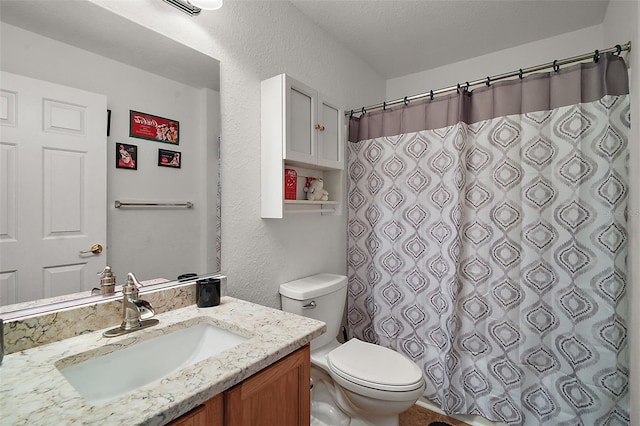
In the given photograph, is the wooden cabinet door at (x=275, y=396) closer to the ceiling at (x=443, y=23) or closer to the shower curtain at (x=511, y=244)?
the shower curtain at (x=511, y=244)

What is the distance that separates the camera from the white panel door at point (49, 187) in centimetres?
80

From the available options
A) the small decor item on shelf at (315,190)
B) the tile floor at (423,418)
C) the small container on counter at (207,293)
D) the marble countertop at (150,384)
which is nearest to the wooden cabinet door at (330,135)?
the small decor item on shelf at (315,190)

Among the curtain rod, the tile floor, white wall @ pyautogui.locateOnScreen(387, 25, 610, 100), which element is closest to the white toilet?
the tile floor

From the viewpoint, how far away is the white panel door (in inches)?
31.4

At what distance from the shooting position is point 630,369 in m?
1.35

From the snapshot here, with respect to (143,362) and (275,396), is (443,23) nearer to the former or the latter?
(275,396)

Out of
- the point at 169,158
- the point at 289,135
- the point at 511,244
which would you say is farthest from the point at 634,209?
the point at 169,158

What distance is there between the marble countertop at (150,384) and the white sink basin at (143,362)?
2cm

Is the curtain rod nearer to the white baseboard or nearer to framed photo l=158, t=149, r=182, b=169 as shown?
framed photo l=158, t=149, r=182, b=169

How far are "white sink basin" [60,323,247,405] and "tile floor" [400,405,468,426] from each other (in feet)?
4.47

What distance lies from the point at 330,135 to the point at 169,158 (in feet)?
3.08

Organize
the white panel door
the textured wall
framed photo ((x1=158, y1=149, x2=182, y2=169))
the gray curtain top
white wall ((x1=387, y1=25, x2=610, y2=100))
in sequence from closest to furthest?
the white panel door
framed photo ((x1=158, y1=149, x2=182, y2=169))
the textured wall
the gray curtain top
white wall ((x1=387, y1=25, x2=610, y2=100))

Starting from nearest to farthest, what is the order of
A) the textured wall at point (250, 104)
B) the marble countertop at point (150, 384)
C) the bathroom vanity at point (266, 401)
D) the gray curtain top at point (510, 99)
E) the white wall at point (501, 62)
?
the marble countertop at point (150, 384) < the bathroom vanity at point (266, 401) < the textured wall at point (250, 104) < the gray curtain top at point (510, 99) < the white wall at point (501, 62)

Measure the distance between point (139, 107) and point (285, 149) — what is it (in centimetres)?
62
